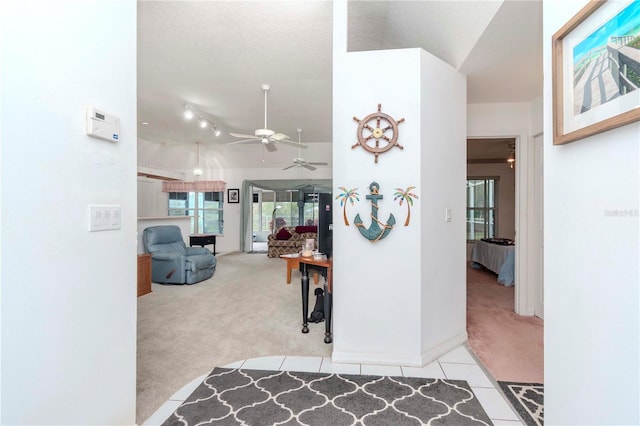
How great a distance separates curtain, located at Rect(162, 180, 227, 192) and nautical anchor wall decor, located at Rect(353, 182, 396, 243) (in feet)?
22.4

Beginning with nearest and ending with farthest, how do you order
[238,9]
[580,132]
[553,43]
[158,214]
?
[580,132] < [553,43] < [238,9] < [158,214]

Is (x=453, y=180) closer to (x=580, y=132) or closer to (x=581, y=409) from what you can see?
(x=580, y=132)

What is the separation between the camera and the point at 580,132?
983 mm

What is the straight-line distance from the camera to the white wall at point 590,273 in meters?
0.85

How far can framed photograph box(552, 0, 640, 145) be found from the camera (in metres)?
0.81

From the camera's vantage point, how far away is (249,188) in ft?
27.5

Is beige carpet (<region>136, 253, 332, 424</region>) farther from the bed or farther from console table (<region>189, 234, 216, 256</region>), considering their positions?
the bed

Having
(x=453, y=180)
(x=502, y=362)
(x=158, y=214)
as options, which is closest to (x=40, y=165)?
(x=453, y=180)

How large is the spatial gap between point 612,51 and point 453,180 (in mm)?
1663

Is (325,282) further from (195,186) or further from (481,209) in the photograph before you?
(195,186)

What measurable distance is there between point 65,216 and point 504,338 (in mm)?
3412

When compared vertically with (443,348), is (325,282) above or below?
above

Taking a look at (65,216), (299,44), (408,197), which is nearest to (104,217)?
(65,216)

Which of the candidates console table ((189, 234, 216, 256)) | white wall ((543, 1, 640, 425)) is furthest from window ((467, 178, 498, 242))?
console table ((189, 234, 216, 256))
